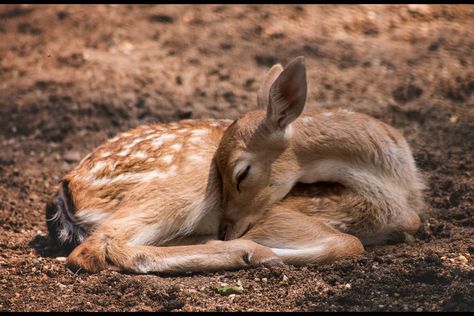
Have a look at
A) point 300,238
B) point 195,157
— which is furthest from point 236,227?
point 195,157

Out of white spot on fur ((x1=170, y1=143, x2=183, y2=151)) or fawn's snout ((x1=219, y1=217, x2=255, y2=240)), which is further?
white spot on fur ((x1=170, y1=143, x2=183, y2=151))

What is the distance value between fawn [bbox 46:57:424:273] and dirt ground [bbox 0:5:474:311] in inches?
8.5

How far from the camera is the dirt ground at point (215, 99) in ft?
15.8

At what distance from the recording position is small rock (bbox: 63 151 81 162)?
761 cm

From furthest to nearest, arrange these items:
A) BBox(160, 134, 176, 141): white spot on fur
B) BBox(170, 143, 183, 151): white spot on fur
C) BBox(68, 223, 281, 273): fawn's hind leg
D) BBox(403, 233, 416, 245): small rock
Result: BBox(160, 134, 176, 141): white spot on fur, BBox(170, 143, 183, 151): white spot on fur, BBox(403, 233, 416, 245): small rock, BBox(68, 223, 281, 273): fawn's hind leg

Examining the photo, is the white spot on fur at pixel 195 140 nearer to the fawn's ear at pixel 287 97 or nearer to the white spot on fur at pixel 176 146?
the white spot on fur at pixel 176 146

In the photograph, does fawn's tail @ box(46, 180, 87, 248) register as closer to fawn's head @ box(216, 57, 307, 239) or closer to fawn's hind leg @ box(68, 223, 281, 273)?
fawn's hind leg @ box(68, 223, 281, 273)

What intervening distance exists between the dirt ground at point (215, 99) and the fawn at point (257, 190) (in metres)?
0.22

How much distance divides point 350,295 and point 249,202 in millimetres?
1169

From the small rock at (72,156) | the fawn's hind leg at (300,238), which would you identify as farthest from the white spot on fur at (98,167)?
the small rock at (72,156)

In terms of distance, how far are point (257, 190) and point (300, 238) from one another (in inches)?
16.9

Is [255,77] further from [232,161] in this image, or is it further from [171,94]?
[232,161]

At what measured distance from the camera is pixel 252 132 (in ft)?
18.1

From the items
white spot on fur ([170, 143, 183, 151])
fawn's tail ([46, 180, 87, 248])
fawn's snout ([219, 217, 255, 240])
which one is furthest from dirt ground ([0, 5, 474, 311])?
white spot on fur ([170, 143, 183, 151])
